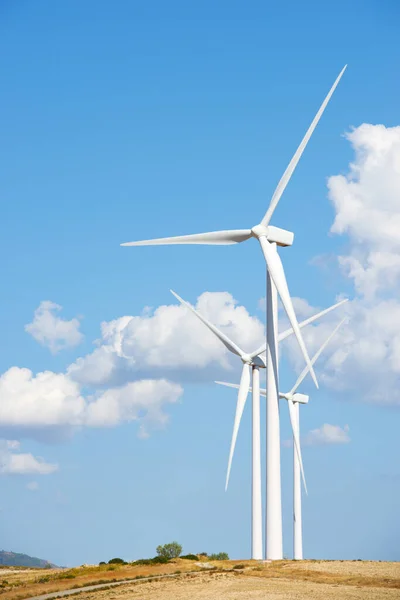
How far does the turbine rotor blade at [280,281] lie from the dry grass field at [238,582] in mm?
15071

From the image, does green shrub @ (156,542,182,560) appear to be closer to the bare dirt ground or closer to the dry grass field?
the dry grass field

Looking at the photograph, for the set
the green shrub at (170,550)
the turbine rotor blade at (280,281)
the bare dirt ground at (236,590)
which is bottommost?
the bare dirt ground at (236,590)

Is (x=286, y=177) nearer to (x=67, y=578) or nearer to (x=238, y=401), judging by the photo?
(x=238, y=401)

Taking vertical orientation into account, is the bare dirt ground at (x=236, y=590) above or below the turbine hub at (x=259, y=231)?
below

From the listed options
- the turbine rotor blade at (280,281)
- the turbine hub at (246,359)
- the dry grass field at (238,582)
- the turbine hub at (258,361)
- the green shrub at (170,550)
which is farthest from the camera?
the green shrub at (170,550)

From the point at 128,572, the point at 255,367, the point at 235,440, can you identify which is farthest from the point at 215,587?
the point at 255,367

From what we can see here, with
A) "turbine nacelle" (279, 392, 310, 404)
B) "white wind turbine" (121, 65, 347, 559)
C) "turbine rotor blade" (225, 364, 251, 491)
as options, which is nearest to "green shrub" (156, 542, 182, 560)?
"turbine nacelle" (279, 392, 310, 404)

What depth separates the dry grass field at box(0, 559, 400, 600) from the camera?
5953 cm

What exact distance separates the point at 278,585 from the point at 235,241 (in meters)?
32.3

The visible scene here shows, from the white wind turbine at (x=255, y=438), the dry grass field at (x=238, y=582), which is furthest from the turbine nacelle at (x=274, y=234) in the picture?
the dry grass field at (x=238, y=582)

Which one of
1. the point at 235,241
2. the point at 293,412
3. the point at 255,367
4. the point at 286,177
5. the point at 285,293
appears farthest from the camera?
the point at 293,412

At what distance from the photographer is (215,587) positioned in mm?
64188

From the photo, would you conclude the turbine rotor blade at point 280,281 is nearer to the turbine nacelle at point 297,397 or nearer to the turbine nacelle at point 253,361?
the turbine nacelle at point 253,361

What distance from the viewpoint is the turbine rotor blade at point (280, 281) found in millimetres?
66938
